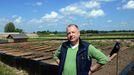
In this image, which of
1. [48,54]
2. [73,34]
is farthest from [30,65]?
[73,34]

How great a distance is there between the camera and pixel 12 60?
47.4 ft

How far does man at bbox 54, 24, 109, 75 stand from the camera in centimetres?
368

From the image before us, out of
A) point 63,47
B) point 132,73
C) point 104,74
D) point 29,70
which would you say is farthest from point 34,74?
point 63,47

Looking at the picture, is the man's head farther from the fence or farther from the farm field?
the farm field

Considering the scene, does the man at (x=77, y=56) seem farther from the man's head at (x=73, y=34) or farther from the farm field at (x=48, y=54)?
the farm field at (x=48, y=54)

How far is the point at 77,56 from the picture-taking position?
370cm

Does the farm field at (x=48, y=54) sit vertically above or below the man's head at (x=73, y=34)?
below

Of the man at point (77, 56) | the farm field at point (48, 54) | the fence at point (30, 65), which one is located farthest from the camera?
the farm field at point (48, 54)

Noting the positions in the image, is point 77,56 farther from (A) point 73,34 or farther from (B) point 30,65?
(B) point 30,65

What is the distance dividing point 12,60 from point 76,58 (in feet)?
36.8

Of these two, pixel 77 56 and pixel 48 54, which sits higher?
pixel 77 56

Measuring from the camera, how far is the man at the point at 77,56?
368 centimetres

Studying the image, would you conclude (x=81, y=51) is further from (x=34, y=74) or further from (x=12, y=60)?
(x=12, y=60)

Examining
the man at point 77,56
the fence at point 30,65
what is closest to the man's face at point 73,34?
the man at point 77,56
